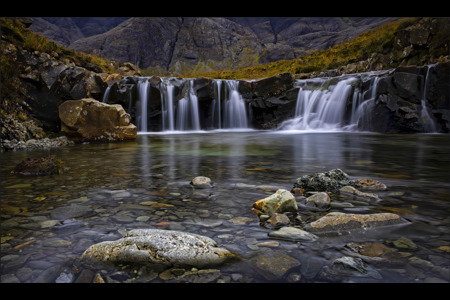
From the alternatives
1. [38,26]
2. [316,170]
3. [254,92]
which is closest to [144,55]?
[38,26]

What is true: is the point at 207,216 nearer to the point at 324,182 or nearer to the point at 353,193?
the point at 324,182

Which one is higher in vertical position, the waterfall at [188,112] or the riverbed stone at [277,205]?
the waterfall at [188,112]

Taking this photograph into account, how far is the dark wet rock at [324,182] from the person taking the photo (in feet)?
13.9

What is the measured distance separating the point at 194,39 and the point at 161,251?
484 feet

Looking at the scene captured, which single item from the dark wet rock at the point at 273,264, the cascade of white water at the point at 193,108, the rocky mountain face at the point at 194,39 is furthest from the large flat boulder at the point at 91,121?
the rocky mountain face at the point at 194,39

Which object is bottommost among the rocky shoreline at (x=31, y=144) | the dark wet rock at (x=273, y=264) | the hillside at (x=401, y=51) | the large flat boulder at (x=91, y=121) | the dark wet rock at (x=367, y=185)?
the dark wet rock at (x=273, y=264)

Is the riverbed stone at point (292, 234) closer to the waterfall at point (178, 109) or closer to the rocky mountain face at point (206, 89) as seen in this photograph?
the rocky mountain face at point (206, 89)

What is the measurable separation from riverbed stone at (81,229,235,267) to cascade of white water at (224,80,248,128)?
23.0 meters

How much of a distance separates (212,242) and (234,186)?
2.32 m

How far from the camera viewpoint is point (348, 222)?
2.82 meters

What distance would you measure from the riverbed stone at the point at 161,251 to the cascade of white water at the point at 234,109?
75.5ft

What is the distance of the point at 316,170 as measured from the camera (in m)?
6.18

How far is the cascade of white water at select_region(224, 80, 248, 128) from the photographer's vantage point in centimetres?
2517
